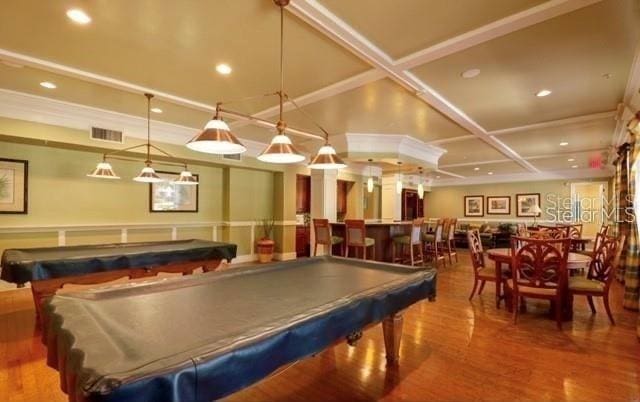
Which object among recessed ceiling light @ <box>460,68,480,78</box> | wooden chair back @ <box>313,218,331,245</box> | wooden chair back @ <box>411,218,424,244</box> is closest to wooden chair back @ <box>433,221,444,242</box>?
wooden chair back @ <box>411,218,424,244</box>

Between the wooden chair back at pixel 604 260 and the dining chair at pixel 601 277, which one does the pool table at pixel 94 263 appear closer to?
the dining chair at pixel 601 277

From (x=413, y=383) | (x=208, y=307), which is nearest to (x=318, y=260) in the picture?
(x=413, y=383)

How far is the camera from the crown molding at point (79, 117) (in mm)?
3977

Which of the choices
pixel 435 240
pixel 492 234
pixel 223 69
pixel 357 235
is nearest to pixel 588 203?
pixel 492 234

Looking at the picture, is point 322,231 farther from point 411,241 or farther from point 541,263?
point 541,263

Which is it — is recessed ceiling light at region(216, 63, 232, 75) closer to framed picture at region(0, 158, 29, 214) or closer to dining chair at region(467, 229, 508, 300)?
dining chair at region(467, 229, 508, 300)

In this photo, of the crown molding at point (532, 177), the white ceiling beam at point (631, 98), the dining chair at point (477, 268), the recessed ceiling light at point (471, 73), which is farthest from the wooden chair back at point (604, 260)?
the crown molding at point (532, 177)

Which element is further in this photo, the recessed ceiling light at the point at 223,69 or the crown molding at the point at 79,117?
the crown molding at the point at 79,117

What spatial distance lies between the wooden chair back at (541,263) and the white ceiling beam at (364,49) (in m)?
1.90

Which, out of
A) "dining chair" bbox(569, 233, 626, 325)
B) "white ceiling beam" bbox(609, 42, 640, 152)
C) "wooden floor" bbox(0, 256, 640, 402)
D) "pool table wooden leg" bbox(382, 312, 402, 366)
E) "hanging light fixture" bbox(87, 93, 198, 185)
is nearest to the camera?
"wooden floor" bbox(0, 256, 640, 402)

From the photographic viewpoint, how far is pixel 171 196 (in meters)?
6.08

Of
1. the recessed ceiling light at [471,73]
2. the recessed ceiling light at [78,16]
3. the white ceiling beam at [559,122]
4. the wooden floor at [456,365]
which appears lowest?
the wooden floor at [456,365]

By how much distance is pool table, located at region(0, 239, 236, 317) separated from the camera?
2.68m

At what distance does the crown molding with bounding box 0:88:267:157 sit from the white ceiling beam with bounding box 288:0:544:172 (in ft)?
12.4
